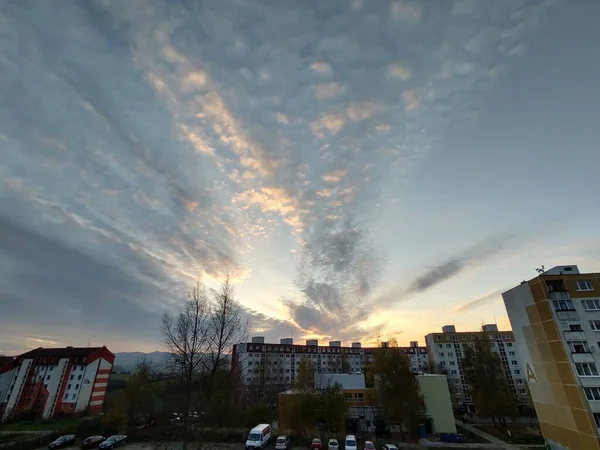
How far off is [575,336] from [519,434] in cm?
2538

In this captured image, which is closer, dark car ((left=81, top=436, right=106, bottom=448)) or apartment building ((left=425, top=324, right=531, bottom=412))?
dark car ((left=81, top=436, right=106, bottom=448))

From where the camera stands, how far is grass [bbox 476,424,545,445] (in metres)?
40.7

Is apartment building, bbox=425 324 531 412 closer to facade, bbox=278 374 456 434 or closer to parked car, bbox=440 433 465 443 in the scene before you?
facade, bbox=278 374 456 434

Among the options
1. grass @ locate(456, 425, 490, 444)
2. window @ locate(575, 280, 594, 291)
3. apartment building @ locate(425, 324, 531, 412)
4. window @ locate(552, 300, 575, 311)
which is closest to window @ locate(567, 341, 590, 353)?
window @ locate(552, 300, 575, 311)

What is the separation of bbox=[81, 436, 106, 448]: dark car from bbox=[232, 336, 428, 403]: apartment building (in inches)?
1547

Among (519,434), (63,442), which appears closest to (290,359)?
(519,434)

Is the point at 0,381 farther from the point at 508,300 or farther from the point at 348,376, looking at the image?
the point at 508,300

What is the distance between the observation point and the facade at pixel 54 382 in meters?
61.3

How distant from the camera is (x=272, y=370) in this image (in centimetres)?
9362

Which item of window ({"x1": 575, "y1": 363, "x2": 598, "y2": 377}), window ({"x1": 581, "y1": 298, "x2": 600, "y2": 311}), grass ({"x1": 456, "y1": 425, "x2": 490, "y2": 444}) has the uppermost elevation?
window ({"x1": 581, "y1": 298, "x2": 600, "y2": 311})

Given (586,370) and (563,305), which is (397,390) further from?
(563,305)

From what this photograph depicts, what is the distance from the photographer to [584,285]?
31875mm

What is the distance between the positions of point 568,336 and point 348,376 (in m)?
34.5

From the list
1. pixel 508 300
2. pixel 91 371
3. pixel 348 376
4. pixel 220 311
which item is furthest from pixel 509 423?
pixel 91 371
